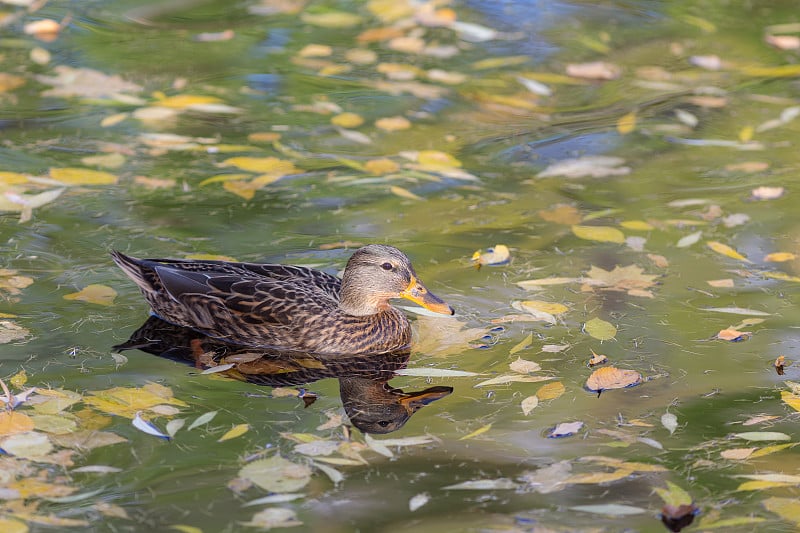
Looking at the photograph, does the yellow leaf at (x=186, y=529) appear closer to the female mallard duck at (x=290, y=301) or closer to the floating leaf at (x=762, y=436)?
the female mallard duck at (x=290, y=301)

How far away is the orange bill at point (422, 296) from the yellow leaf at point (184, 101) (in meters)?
4.03

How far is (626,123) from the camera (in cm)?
1008

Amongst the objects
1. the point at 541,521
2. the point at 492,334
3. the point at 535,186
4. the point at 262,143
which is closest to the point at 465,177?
the point at 535,186

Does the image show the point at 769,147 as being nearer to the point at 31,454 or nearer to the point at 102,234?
the point at 102,234

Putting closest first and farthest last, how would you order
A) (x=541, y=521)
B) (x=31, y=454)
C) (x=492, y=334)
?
(x=541, y=521), (x=31, y=454), (x=492, y=334)

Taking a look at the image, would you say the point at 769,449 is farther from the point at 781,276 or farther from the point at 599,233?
the point at 599,233

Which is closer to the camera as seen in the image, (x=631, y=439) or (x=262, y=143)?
(x=631, y=439)

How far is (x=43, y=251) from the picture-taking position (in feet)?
24.8

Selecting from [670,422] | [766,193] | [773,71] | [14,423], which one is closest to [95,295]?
[14,423]

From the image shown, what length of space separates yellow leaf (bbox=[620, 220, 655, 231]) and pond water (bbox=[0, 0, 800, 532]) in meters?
0.11

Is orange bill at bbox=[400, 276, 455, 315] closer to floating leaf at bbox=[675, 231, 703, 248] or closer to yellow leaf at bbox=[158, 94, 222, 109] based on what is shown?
floating leaf at bbox=[675, 231, 703, 248]

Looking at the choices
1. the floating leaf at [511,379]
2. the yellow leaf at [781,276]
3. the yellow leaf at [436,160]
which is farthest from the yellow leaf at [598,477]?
the yellow leaf at [436,160]

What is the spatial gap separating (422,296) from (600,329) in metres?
1.01

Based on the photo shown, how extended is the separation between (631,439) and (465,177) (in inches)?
144
